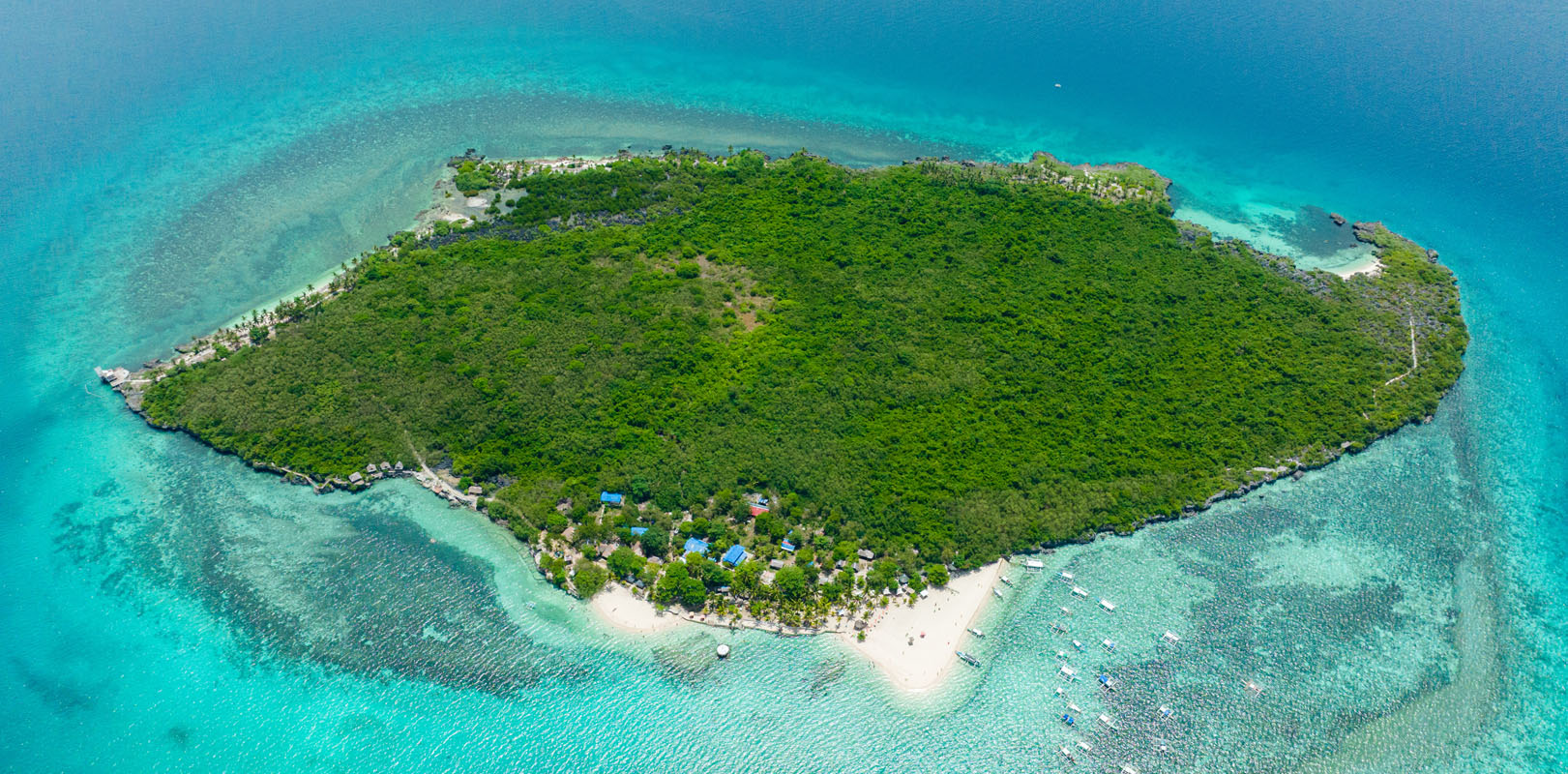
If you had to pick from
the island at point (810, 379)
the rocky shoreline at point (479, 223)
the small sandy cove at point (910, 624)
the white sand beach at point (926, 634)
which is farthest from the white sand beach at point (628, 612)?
the white sand beach at point (926, 634)

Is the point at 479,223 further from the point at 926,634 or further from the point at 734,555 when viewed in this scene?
the point at 926,634

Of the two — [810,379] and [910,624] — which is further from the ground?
[810,379]

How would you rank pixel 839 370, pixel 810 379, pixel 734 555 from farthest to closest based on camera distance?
pixel 839 370 < pixel 810 379 < pixel 734 555

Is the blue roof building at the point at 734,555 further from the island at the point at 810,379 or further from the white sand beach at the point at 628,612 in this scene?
the white sand beach at the point at 628,612

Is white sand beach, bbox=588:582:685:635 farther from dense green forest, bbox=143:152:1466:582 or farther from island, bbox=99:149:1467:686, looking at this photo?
dense green forest, bbox=143:152:1466:582

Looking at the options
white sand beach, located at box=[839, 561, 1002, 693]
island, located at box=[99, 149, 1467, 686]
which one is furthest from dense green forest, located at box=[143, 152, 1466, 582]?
white sand beach, located at box=[839, 561, 1002, 693]

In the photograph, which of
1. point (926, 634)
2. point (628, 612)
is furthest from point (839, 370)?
point (628, 612)


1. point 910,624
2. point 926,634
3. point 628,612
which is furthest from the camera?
point 628,612

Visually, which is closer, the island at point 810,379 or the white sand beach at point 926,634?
the white sand beach at point 926,634
